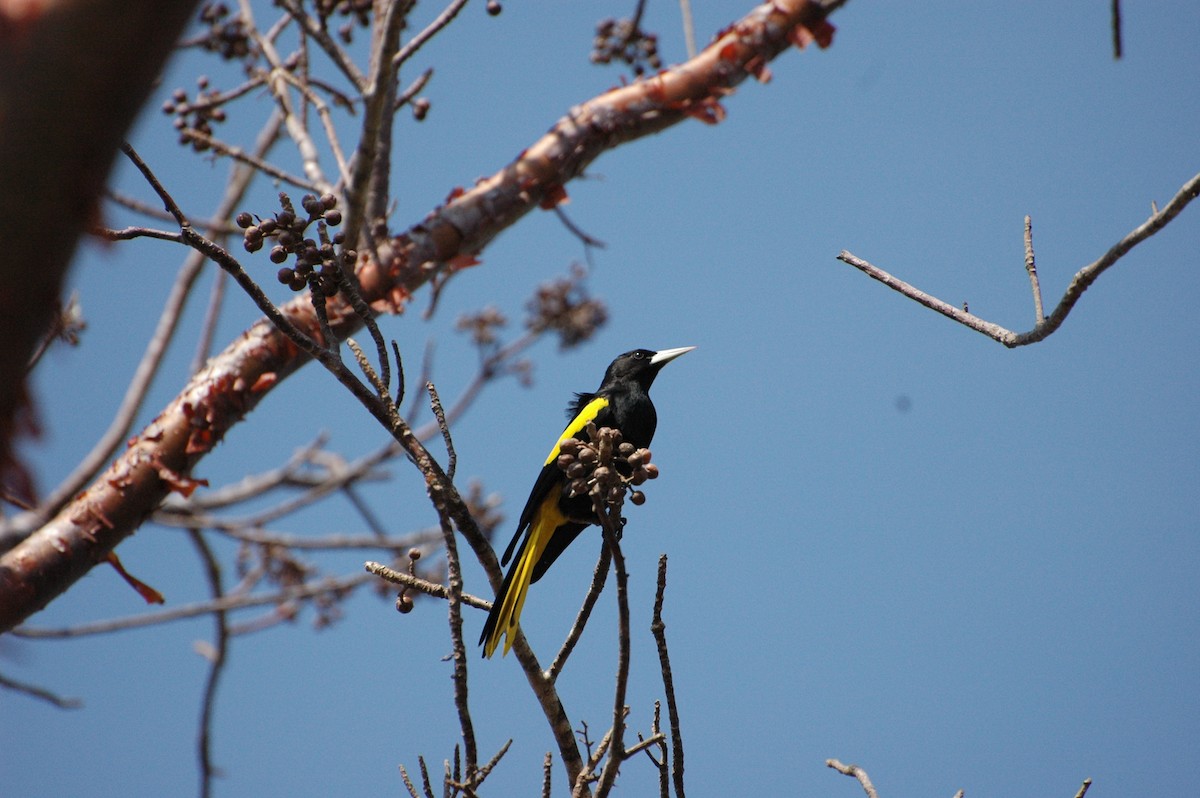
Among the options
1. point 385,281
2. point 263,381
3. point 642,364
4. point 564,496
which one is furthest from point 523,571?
point 642,364

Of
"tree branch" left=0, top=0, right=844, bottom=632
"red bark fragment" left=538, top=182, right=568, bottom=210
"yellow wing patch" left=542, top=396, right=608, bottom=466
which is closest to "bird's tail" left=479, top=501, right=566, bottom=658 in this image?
"yellow wing patch" left=542, top=396, right=608, bottom=466

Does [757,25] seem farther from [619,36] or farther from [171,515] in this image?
[171,515]

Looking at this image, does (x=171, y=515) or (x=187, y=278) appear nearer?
(x=171, y=515)

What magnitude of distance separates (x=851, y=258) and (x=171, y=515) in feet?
13.2

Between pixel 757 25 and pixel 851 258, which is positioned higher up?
pixel 757 25

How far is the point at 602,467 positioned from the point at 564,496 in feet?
6.79

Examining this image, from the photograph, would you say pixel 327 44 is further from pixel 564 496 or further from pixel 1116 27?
pixel 1116 27

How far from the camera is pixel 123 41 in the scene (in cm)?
89

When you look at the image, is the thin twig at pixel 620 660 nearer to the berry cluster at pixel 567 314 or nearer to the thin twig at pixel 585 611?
the thin twig at pixel 585 611

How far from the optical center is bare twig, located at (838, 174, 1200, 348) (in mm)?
1858

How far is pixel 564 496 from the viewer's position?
169 inches

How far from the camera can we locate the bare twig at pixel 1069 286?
6.10 ft

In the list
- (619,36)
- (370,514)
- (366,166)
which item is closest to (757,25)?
(619,36)

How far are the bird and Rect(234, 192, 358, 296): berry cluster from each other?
731 mm
